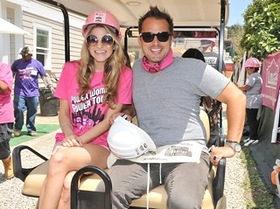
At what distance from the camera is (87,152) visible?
2377 mm

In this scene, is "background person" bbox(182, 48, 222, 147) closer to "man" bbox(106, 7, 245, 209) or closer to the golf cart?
the golf cart

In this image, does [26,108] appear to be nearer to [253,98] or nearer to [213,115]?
[253,98]

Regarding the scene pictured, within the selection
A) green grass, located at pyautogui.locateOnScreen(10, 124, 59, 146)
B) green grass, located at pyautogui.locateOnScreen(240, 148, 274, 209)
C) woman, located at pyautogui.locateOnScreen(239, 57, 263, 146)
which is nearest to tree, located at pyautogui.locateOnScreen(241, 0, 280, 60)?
woman, located at pyautogui.locateOnScreen(239, 57, 263, 146)

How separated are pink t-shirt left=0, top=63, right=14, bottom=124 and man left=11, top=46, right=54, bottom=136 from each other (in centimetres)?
292

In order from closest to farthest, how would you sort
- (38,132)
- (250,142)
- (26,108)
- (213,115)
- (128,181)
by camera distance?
(128,181) < (213,115) < (250,142) < (26,108) < (38,132)

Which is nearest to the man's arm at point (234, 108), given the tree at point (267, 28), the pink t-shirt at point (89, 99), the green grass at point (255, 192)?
the pink t-shirt at point (89, 99)

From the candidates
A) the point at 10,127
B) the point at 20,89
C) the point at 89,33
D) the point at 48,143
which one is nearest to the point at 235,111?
the point at 89,33

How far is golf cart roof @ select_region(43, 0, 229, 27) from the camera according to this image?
11.5 feet

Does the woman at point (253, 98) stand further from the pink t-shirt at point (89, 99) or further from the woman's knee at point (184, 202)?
the woman's knee at point (184, 202)

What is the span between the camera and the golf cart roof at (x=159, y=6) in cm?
350

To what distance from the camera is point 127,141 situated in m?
2.16

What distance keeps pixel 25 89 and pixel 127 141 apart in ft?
17.6

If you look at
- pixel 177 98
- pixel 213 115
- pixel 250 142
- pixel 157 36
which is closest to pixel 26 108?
pixel 250 142

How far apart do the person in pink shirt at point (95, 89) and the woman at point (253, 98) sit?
4522 mm
